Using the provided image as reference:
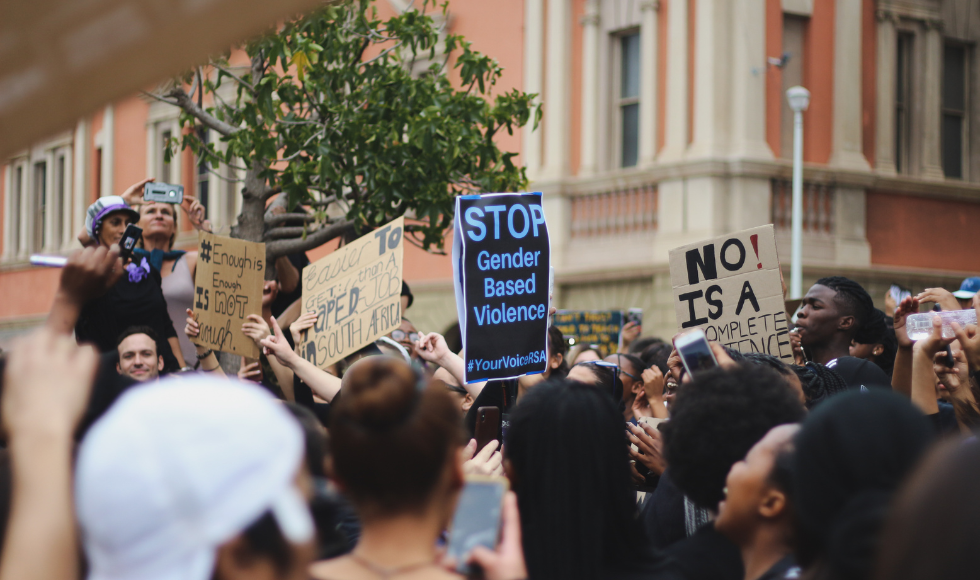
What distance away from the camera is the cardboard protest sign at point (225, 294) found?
20.4 ft

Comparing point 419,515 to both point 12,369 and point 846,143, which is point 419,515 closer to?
point 12,369

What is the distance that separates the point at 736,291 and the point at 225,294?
2.79 meters

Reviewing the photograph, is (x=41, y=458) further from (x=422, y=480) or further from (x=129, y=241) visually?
(x=129, y=241)

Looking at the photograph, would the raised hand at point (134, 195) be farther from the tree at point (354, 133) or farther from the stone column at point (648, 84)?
the stone column at point (648, 84)

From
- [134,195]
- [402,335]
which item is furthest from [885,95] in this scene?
[134,195]

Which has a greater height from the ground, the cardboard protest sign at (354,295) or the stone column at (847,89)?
the stone column at (847,89)

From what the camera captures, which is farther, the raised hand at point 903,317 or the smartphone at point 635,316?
the smartphone at point 635,316

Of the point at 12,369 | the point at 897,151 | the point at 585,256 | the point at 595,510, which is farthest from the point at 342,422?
the point at 897,151

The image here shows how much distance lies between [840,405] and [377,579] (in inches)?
37.7

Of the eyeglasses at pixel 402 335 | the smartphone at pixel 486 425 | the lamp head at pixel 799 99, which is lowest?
the smartphone at pixel 486 425

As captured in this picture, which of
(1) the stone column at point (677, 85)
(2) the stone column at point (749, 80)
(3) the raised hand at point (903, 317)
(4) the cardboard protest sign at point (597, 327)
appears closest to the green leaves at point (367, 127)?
(4) the cardboard protest sign at point (597, 327)

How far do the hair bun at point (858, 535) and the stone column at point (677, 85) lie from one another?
13442 millimetres

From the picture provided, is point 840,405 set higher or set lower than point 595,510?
higher

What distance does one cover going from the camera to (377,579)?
6.91 ft
